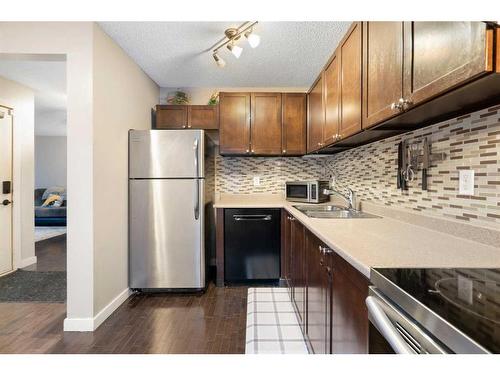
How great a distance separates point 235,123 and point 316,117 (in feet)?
3.26

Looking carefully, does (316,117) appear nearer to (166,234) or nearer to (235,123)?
(235,123)

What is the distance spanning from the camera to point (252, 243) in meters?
2.95

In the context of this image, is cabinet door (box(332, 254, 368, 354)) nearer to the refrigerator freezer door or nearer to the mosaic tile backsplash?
the mosaic tile backsplash

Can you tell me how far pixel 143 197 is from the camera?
269 centimetres

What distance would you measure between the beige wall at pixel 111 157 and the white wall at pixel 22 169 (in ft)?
6.41

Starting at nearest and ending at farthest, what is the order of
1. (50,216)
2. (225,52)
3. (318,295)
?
(318,295)
(225,52)
(50,216)

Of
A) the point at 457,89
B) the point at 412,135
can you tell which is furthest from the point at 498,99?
the point at 412,135

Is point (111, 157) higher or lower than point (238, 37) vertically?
lower

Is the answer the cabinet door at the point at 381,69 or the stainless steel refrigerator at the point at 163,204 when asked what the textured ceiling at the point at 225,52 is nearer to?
the stainless steel refrigerator at the point at 163,204

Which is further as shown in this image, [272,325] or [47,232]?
[47,232]

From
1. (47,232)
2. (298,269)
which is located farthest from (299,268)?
(47,232)

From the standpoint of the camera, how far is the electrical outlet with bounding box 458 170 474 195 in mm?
1166
